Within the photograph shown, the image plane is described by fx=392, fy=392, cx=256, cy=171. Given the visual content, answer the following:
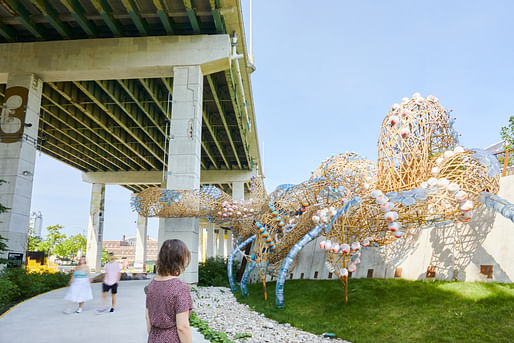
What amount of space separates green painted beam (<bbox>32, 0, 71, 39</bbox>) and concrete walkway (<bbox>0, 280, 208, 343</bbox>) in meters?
9.36

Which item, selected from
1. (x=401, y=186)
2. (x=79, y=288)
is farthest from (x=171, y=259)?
(x=401, y=186)

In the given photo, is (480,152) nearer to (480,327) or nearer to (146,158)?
(480,327)

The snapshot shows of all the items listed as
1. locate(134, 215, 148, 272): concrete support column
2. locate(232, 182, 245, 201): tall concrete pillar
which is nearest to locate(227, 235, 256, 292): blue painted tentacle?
locate(232, 182, 245, 201): tall concrete pillar

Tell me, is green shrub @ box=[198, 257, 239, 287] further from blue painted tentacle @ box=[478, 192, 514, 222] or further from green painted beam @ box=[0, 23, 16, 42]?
green painted beam @ box=[0, 23, 16, 42]

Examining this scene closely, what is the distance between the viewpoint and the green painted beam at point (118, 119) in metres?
18.3

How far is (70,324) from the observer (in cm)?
702

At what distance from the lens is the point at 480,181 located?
871cm

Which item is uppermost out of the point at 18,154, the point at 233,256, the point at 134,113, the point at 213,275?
the point at 134,113

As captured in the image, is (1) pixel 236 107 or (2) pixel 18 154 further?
(1) pixel 236 107

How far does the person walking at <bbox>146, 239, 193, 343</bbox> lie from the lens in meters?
2.72

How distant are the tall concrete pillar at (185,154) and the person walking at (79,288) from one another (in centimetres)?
480

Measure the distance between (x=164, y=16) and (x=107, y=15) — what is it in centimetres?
194

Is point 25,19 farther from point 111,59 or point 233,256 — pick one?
point 233,256

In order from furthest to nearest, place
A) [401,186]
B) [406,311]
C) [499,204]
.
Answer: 1. [401,186]
2. [406,311]
3. [499,204]
